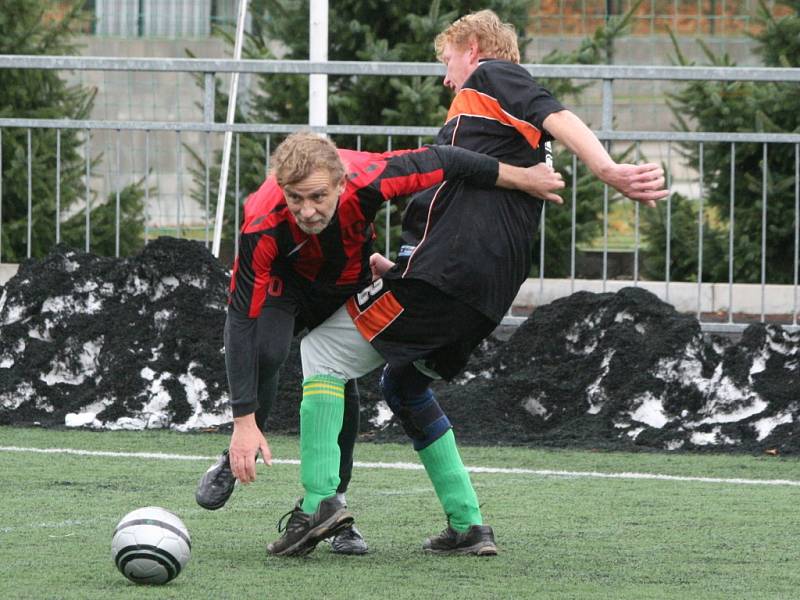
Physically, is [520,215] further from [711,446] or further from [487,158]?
[711,446]

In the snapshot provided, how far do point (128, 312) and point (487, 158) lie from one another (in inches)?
168

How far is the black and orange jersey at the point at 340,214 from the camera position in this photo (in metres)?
4.49

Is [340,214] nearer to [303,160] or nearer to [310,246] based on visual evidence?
[310,246]

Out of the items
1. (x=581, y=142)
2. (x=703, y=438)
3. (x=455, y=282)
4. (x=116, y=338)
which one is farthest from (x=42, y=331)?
(x=581, y=142)

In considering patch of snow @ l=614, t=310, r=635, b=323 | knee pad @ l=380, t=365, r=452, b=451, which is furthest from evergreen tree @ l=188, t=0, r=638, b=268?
knee pad @ l=380, t=365, r=452, b=451

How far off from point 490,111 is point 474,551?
4.62 feet

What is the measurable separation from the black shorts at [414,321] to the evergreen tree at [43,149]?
5.23 m

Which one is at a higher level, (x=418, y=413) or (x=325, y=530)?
(x=418, y=413)

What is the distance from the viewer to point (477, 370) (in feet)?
27.2

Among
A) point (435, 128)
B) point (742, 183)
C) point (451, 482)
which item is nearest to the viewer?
point (451, 482)

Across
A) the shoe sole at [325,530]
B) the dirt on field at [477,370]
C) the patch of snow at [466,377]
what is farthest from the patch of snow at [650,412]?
the shoe sole at [325,530]

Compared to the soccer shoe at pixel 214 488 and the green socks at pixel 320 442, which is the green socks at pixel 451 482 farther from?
the soccer shoe at pixel 214 488

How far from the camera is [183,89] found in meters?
13.0

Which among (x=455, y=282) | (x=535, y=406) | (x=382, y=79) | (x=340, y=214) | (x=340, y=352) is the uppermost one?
(x=382, y=79)
